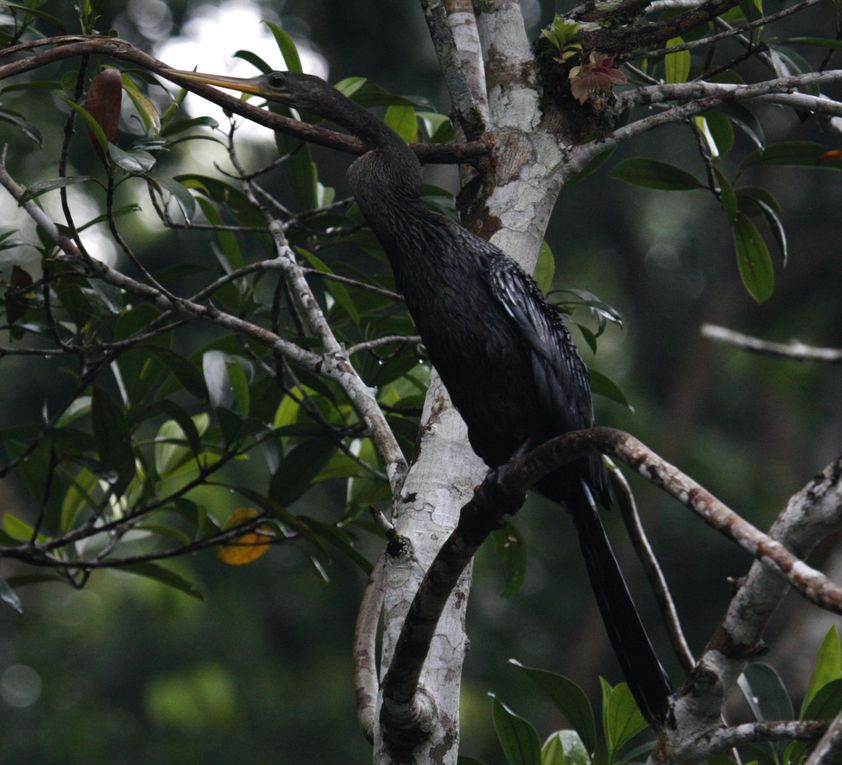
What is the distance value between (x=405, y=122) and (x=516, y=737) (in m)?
1.82

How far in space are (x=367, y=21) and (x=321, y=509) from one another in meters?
3.92

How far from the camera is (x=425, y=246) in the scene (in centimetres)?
257

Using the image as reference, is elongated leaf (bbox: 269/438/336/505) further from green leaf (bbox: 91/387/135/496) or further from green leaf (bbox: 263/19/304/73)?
green leaf (bbox: 263/19/304/73)

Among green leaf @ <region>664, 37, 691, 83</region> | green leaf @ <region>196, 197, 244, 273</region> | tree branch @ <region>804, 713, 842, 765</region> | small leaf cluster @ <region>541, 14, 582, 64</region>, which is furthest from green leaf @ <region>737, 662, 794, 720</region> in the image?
green leaf @ <region>196, 197, 244, 273</region>

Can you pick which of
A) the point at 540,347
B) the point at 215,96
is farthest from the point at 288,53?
the point at 540,347

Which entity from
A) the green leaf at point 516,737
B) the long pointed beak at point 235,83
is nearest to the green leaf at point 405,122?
the long pointed beak at point 235,83

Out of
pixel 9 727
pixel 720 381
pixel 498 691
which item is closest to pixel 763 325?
pixel 720 381

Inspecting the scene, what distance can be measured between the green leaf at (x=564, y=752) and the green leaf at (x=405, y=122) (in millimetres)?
1734

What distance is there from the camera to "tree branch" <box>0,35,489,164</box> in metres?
2.25

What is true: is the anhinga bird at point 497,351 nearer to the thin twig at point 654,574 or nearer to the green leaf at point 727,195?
the thin twig at point 654,574

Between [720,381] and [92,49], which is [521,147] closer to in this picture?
[92,49]

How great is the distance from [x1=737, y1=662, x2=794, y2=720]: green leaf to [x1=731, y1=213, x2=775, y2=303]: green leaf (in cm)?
116

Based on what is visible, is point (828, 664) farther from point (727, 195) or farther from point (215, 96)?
point (215, 96)

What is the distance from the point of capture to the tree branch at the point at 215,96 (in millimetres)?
2254
